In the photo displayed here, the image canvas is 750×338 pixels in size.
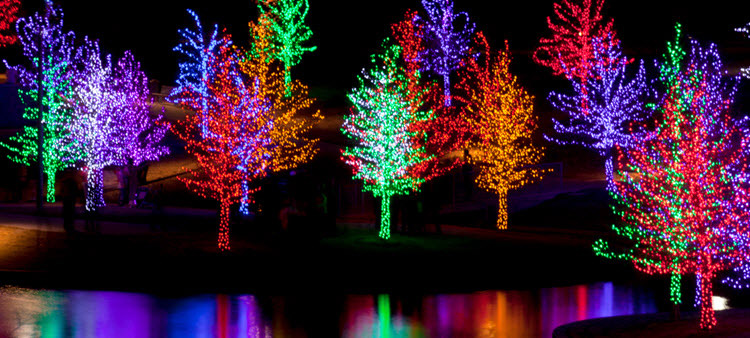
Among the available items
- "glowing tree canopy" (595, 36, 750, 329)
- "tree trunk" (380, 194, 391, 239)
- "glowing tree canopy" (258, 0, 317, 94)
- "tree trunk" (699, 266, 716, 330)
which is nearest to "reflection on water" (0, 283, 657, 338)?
"tree trunk" (699, 266, 716, 330)

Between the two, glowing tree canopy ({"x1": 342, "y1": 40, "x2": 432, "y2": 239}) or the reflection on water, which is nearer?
the reflection on water

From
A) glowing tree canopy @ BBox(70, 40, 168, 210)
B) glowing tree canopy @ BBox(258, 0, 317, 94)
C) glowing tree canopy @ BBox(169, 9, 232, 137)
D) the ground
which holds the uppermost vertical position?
glowing tree canopy @ BBox(258, 0, 317, 94)

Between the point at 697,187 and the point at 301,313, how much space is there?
18.5ft

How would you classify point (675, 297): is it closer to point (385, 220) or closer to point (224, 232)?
point (224, 232)

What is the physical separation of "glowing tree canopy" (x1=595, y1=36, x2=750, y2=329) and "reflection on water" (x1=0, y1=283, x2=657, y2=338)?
2008 millimetres

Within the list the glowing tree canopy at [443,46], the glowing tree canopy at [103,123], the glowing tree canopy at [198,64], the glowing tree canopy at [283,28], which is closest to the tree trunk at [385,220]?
the glowing tree canopy at [103,123]

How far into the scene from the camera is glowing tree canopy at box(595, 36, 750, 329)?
11.8 meters

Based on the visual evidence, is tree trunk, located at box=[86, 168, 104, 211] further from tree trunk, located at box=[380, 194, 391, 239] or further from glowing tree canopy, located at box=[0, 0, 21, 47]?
glowing tree canopy, located at box=[0, 0, 21, 47]

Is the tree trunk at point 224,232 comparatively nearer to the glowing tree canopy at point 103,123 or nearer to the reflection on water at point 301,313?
the reflection on water at point 301,313

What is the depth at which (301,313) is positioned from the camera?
13.5 meters

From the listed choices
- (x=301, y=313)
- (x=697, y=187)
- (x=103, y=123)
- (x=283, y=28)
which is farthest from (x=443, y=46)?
(x=697, y=187)

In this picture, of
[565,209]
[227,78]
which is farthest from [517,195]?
[227,78]

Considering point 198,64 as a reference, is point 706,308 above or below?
below

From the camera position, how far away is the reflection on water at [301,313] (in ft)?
39.0
